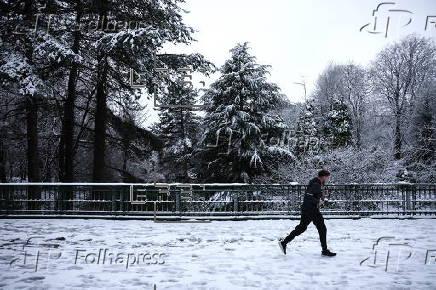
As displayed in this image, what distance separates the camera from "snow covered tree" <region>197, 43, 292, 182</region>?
73.7 feet

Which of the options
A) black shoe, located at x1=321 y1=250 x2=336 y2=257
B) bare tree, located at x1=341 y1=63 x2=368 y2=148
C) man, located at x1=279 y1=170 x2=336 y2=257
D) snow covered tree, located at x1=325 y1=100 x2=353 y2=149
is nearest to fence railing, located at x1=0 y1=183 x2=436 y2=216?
man, located at x1=279 y1=170 x2=336 y2=257

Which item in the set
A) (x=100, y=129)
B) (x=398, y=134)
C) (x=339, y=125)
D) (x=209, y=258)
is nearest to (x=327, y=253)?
(x=209, y=258)

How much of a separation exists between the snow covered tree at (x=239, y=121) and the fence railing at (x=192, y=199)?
680 cm

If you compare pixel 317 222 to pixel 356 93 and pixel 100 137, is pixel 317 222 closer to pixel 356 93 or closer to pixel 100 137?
pixel 100 137

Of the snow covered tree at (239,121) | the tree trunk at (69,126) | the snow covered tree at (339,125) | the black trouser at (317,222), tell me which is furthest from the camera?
the snow covered tree at (339,125)

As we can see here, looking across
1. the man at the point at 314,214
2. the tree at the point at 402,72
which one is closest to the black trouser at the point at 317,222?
the man at the point at 314,214

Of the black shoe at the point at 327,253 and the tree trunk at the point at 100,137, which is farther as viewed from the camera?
the tree trunk at the point at 100,137

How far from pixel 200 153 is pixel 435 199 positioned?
13321 mm

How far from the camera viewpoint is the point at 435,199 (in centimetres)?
1536

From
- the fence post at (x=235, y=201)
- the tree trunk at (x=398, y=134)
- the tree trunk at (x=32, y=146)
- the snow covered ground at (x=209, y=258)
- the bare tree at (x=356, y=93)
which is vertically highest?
the bare tree at (x=356, y=93)

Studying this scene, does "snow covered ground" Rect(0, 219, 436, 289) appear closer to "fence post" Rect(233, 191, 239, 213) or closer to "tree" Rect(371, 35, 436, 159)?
"fence post" Rect(233, 191, 239, 213)

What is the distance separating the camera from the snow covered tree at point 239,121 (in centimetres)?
2245

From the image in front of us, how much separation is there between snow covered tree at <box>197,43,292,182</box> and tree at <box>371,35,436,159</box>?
60.2ft

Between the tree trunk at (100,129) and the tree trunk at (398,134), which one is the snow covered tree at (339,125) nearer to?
the tree trunk at (398,134)
